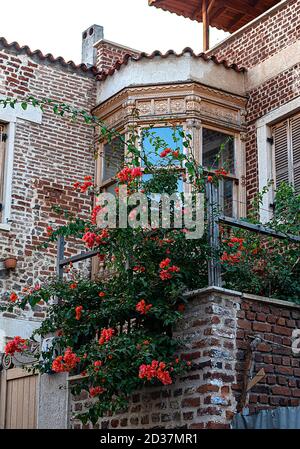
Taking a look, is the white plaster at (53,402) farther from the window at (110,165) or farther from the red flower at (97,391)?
the window at (110,165)

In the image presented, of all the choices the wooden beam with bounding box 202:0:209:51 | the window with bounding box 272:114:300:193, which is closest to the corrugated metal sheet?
the window with bounding box 272:114:300:193

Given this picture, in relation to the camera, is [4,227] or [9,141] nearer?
[4,227]

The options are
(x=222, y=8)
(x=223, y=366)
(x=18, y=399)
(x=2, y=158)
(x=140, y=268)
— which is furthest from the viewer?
(x=222, y=8)

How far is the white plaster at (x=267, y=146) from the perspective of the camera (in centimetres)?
1254

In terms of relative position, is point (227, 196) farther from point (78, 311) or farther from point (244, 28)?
point (78, 311)

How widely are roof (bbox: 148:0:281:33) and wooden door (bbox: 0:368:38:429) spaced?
330 inches

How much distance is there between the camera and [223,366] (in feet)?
24.1

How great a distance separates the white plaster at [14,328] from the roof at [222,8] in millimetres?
7123

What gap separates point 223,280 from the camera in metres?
8.18

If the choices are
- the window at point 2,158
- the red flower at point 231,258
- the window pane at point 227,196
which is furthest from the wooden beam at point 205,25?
the red flower at point 231,258

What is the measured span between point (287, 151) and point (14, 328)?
15.5 feet

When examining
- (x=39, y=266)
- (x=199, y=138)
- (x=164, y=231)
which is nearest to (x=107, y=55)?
(x=199, y=138)

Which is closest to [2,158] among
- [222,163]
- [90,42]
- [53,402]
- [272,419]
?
[222,163]

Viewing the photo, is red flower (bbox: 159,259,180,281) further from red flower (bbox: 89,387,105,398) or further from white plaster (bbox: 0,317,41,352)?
white plaster (bbox: 0,317,41,352)
